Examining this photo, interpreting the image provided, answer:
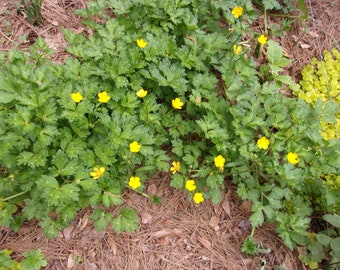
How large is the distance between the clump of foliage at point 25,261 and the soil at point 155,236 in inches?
3.0

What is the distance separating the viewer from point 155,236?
2.19 meters

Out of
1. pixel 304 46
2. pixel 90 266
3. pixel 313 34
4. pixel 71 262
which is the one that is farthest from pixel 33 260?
pixel 313 34

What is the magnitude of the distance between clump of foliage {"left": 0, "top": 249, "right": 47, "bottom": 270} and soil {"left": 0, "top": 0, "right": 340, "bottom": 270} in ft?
0.25

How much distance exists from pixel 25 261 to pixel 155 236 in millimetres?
817

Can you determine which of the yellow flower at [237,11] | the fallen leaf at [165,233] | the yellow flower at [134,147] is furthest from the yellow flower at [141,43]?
the fallen leaf at [165,233]

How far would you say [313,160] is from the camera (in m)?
2.40

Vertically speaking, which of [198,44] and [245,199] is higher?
[198,44]

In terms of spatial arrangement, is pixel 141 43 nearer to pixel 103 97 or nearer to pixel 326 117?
pixel 103 97

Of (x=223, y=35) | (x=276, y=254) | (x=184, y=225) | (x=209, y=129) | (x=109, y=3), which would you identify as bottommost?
(x=276, y=254)

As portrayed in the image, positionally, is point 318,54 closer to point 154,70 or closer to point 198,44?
point 198,44

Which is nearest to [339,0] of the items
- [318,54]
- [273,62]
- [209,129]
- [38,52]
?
[318,54]

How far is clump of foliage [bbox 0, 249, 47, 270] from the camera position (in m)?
1.89

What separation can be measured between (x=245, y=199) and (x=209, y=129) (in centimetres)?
58

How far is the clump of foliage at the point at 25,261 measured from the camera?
1.89 m
